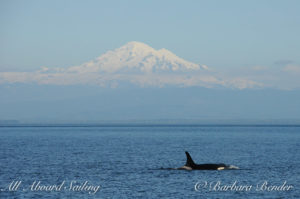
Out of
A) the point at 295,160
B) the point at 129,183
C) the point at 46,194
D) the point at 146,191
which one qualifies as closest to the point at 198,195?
the point at 146,191

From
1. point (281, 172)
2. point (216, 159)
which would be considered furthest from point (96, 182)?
point (216, 159)

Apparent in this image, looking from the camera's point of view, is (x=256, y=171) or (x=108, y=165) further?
(x=108, y=165)

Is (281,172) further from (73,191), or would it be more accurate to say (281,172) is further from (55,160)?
(55,160)

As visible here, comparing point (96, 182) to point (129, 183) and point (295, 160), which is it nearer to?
point (129, 183)

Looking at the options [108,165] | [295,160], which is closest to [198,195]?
[108,165]

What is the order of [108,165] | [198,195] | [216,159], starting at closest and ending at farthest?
[198,195], [108,165], [216,159]

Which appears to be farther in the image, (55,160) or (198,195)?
(55,160)

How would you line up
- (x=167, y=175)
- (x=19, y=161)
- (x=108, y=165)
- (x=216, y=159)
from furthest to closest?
(x=216, y=159) < (x=19, y=161) < (x=108, y=165) < (x=167, y=175)

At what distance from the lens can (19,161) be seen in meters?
72.8

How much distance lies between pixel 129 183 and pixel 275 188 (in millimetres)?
11960

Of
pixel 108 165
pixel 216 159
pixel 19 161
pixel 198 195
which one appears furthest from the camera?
pixel 216 159

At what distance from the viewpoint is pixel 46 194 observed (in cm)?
4381

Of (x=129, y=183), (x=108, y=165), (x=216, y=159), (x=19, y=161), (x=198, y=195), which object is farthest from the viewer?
(x=216, y=159)

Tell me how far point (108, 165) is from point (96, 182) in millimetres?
16098
